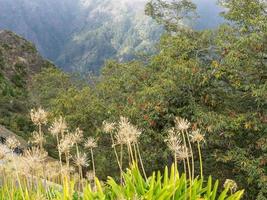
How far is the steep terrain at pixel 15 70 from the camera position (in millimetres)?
65438

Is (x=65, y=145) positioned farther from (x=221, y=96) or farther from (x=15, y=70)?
(x=15, y=70)

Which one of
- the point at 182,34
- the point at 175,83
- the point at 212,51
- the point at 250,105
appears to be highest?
the point at 182,34

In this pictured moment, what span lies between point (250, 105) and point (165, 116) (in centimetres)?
310

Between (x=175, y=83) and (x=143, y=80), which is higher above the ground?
(x=143, y=80)

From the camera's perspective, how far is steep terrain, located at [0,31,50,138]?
65438mm

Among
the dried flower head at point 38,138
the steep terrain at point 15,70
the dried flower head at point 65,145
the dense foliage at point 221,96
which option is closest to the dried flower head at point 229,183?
the dried flower head at point 65,145

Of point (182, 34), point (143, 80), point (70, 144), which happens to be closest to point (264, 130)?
point (182, 34)

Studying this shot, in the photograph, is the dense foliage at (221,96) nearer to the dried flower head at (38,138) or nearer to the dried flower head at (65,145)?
the dried flower head at (38,138)

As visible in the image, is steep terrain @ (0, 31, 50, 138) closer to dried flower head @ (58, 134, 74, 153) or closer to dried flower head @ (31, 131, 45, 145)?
dried flower head @ (31, 131, 45, 145)

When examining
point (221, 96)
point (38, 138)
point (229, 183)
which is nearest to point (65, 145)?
point (38, 138)

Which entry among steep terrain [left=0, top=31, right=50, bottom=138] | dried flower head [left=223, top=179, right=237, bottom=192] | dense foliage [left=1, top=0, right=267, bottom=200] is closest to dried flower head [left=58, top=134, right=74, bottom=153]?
dried flower head [left=223, top=179, right=237, bottom=192]

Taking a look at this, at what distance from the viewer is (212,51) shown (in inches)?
755

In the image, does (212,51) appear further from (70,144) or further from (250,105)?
(70,144)

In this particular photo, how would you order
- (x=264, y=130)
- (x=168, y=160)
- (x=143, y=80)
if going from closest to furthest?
1. (x=264, y=130)
2. (x=168, y=160)
3. (x=143, y=80)
